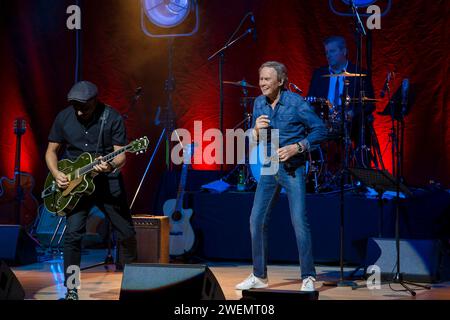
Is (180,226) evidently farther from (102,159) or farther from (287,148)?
(287,148)

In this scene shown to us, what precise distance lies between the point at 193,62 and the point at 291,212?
15.4 ft

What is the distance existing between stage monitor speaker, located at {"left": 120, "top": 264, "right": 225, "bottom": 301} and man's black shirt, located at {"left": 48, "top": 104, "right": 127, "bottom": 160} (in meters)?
2.08

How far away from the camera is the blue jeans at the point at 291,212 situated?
6535 millimetres

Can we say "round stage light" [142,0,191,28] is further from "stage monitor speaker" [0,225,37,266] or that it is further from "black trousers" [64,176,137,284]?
"black trousers" [64,176,137,284]

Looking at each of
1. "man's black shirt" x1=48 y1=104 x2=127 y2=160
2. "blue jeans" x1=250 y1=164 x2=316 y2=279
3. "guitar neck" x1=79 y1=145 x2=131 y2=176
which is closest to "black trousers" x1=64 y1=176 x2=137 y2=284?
"guitar neck" x1=79 y1=145 x2=131 y2=176

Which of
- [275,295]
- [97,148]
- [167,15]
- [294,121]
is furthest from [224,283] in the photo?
[167,15]

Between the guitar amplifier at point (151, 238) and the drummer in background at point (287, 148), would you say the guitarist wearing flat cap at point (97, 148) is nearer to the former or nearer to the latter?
the drummer in background at point (287, 148)

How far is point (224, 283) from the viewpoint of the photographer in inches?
294

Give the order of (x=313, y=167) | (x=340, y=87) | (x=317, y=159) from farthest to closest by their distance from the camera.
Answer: (x=340, y=87), (x=317, y=159), (x=313, y=167)

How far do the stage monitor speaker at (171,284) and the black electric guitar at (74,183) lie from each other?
5.74 ft

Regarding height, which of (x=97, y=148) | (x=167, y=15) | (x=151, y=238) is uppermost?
(x=167, y=15)

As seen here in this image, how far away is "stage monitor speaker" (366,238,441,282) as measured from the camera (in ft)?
24.3
